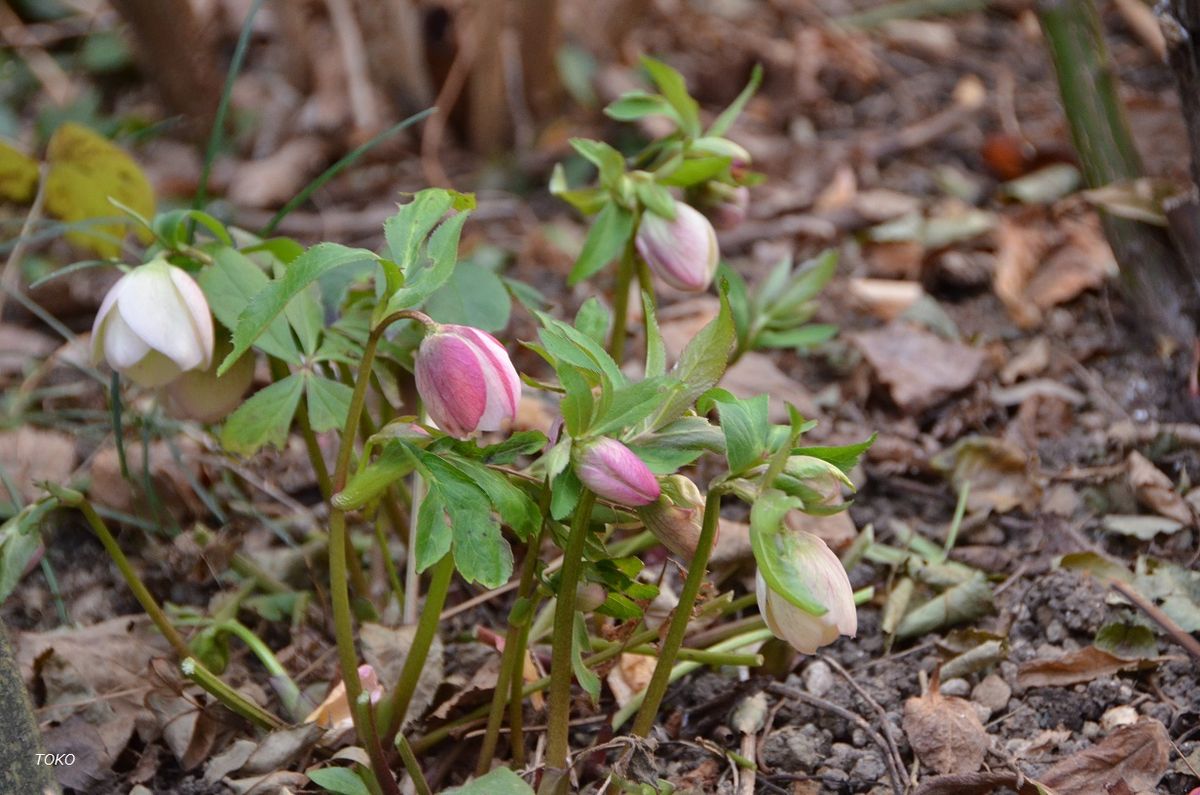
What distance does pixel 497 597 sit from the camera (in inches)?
47.7

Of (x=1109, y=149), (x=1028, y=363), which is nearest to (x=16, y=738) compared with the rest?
(x=1028, y=363)

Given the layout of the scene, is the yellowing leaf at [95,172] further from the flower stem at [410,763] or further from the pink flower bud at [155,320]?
the flower stem at [410,763]

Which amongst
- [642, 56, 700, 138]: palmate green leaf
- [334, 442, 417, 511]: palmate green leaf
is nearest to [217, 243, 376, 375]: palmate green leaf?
[334, 442, 417, 511]: palmate green leaf

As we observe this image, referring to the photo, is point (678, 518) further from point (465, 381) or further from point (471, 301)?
point (471, 301)

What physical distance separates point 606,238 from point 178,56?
4.42 ft

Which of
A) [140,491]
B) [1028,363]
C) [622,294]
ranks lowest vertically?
[1028,363]

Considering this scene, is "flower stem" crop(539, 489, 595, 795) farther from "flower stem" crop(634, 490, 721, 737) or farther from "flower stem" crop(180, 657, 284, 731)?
"flower stem" crop(180, 657, 284, 731)

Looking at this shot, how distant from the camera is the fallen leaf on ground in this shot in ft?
4.22

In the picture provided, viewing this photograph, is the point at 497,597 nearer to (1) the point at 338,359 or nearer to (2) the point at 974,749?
(1) the point at 338,359

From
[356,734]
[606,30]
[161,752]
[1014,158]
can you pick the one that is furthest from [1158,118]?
[161,752]

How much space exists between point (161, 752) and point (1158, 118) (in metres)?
1.78

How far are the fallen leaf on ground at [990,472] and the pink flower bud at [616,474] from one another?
69cm

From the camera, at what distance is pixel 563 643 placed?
0.81 m

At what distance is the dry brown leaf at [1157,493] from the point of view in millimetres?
1196
